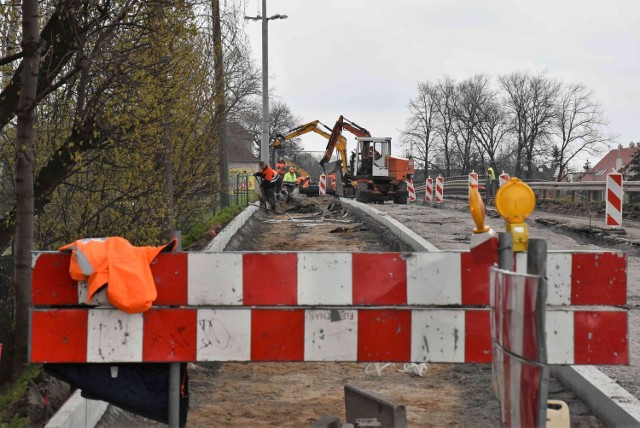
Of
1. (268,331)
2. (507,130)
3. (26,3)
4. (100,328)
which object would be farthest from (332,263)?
(507,130)

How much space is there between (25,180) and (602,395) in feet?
14.3

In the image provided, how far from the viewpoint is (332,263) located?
479 cm

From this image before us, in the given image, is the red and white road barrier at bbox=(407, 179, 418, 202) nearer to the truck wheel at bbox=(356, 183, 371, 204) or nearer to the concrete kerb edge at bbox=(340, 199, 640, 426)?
the truck wheel at bbox=(356, 183, 371, 204)

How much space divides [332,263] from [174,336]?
974 mm

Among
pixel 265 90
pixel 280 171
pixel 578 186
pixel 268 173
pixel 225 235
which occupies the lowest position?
pixel 225 235

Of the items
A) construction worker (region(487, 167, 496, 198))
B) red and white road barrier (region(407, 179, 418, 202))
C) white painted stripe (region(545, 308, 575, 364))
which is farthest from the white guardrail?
white painted stripe (region(545, 308, 575, 364))

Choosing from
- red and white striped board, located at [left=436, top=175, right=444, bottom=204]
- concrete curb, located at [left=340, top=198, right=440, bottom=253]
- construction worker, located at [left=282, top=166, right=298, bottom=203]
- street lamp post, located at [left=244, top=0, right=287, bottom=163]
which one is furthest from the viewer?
construction worker, located at [left=282, top=166, right=298, bottom=203]

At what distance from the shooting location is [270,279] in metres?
4.80

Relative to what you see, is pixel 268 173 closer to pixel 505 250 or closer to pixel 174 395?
pixel 174 395

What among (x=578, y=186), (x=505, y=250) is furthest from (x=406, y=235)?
(x=578, y=186)

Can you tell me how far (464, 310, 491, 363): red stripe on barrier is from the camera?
4.83 m

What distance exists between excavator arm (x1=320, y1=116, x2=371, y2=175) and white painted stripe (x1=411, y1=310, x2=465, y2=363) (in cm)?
3526

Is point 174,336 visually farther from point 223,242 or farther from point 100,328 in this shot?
point 223,242

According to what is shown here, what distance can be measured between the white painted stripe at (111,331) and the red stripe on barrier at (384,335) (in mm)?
1248
